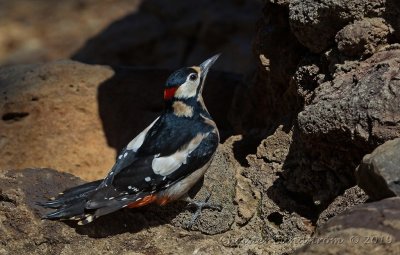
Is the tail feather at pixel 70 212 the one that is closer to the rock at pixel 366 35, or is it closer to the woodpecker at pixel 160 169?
the woodpecker at pixel 160 169

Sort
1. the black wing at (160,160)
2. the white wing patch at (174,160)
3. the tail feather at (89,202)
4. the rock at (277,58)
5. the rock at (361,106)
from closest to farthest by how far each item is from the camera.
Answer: the rock at (361,106) → the tail feather at (89,202) → the black wing at (160,160) → the white wing patch at (174,160) → the rock at (277,58)

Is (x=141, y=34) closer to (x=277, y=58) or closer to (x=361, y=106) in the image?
(x=277, y=58)

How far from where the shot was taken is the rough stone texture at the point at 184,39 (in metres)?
8.02

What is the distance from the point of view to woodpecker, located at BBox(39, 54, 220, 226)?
173 inches

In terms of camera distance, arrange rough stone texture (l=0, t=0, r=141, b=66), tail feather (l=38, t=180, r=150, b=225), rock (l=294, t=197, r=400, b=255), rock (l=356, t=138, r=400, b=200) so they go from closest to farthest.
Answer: rock (l=294, t=197, r=400, b=255), rock (l=356, t=138, r=400, b=200), tail feather (l=38, t=180, r=150, b=225), rough stone texture (l=0, t=0, r=141, b=66)

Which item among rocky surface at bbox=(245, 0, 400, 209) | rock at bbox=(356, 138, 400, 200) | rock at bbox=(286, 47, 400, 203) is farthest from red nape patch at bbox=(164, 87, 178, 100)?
rock at bbox=(356, 138, 400, 200)

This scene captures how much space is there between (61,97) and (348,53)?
2.28 m

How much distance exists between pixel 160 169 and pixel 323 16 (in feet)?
3.91

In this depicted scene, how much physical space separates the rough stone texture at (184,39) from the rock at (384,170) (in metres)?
4.23

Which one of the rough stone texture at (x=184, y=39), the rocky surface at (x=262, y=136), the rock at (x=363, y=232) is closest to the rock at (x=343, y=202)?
the rocky surface at (x=262, y=136)

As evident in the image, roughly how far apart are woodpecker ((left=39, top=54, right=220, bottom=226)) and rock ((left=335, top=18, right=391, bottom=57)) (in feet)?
3.13

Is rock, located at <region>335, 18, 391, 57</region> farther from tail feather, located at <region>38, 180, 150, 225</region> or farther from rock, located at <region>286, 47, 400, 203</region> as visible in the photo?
tail feather, located at <region>38, 180, 150, 225</region>

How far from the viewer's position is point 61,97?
19.2 feet

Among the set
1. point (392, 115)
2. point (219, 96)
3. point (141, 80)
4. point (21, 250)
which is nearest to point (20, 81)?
point (141, 80)
